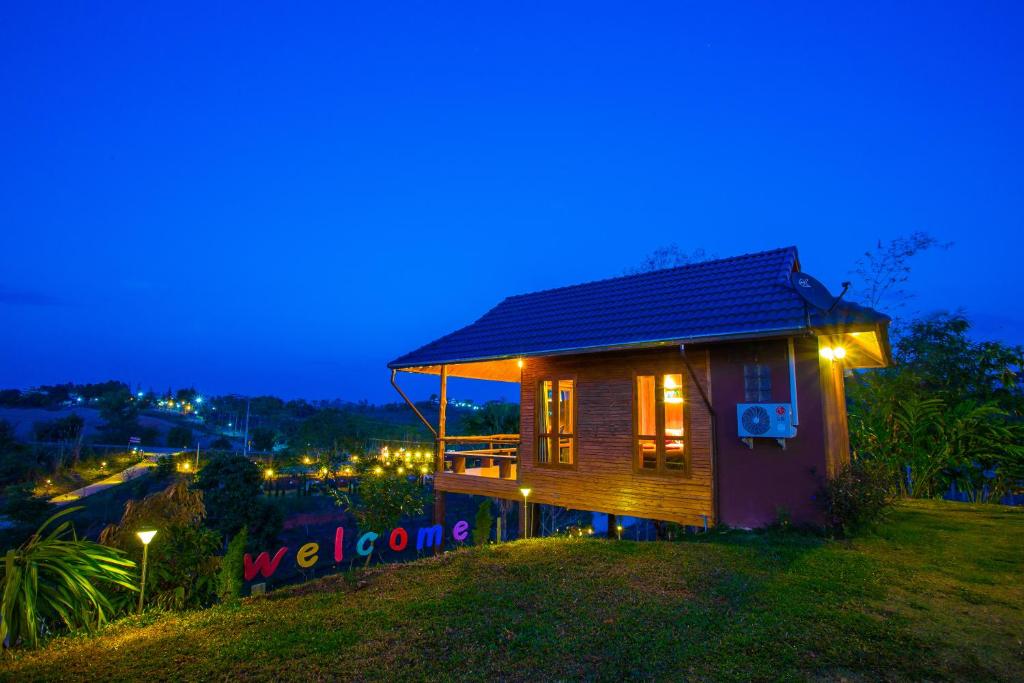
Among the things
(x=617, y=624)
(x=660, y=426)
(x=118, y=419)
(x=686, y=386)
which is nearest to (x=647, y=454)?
(x=660, y=426)

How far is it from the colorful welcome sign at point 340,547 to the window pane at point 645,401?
4531mm

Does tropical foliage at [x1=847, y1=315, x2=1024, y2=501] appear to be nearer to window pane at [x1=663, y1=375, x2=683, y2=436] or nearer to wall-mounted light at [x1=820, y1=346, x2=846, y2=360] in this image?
window pane at [x1=663, y1=375, x2=683, y2=436]

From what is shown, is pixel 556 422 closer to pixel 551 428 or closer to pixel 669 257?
pixel 551 428

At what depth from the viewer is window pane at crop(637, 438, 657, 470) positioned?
31.3 feet

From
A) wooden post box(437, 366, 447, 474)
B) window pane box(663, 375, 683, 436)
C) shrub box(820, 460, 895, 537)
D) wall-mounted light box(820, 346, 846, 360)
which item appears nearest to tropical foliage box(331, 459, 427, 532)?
wooden post box(437, 366, 447, 474)

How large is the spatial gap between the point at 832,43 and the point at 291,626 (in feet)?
97.5

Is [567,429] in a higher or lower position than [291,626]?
higher

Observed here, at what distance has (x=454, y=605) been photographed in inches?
194

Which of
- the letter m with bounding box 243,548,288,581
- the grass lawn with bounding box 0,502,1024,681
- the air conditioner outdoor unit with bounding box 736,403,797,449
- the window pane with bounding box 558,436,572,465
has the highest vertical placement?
the air conditioner outdoor unit with bounding box 736,403,797,449

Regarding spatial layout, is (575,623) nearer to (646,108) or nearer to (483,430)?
(483,430)

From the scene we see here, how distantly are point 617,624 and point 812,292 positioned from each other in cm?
644

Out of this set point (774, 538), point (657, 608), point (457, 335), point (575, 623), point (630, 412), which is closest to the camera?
point (575, 623)

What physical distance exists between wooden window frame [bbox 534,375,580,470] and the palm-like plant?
7.12m

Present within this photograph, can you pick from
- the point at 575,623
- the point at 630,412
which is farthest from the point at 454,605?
the point at 630,412
